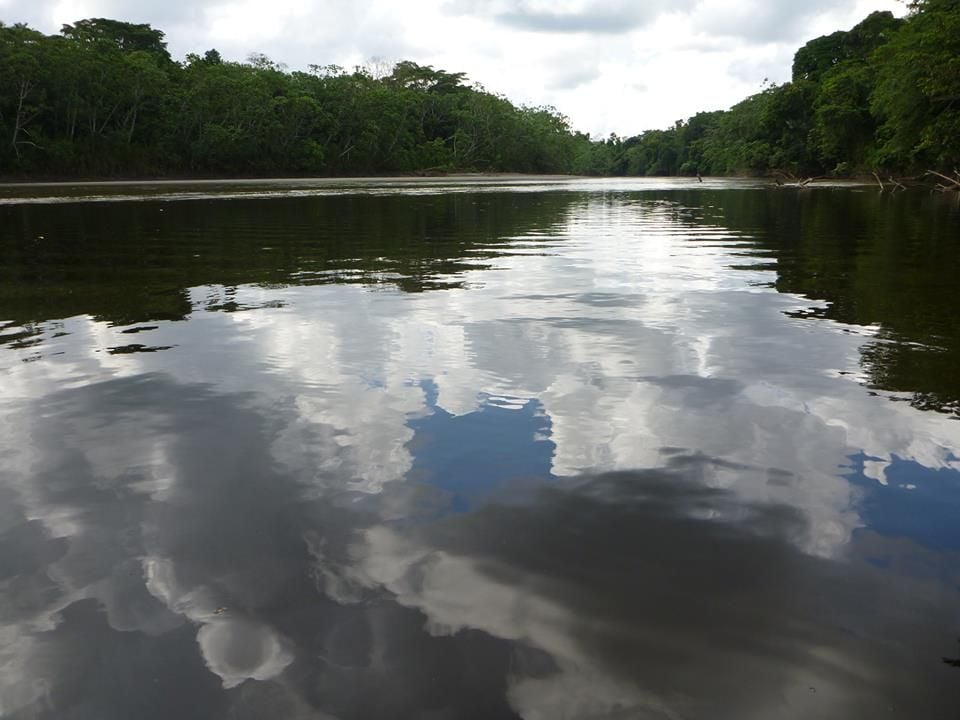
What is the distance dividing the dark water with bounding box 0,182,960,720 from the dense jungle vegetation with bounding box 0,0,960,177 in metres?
42.3

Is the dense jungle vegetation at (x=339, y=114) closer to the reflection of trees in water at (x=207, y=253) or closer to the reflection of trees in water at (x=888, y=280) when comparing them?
the reflection of trees in water at (x=888, y=280)

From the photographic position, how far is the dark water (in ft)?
7.92

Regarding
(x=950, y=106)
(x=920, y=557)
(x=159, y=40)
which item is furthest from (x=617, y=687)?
(x=159, y=40)

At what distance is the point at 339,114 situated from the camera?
87.6m

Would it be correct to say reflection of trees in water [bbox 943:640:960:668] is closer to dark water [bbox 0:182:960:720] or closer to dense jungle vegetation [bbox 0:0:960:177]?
dark water [bbox 0:182:960:720]

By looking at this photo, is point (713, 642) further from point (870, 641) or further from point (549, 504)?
point (549, 504)

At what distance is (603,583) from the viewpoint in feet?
9.60

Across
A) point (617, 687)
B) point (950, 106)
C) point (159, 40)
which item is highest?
point (159, 40)

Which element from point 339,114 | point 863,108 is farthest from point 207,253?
point 339,114

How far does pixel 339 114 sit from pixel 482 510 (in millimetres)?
90094

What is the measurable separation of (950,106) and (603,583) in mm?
48322

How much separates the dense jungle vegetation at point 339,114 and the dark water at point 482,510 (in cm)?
4226

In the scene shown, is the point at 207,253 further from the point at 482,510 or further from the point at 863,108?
the point at 863,108

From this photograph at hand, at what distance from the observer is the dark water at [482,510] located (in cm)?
241
